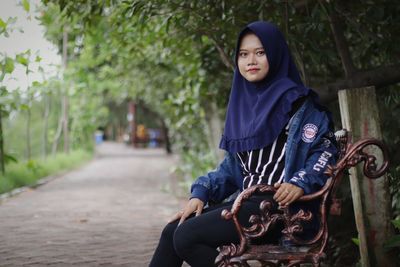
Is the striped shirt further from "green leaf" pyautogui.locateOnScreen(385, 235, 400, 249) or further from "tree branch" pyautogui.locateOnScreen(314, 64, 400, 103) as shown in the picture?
"tree branch" pyautogui.locateOnScreen(314, 64, 400, 103)

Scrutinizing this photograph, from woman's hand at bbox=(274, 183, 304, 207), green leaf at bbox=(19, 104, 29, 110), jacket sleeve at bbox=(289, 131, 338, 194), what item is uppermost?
green leaf at bbox=(19, 104, 29, 110)

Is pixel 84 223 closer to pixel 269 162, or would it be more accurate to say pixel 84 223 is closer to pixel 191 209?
pixel 191 209

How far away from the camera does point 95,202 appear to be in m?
8.70

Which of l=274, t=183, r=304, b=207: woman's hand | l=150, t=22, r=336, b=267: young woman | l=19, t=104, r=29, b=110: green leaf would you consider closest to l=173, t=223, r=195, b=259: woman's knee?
l=150, t=22, r=336, b=267: young woman

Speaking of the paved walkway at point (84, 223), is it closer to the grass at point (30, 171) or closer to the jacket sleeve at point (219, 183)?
the grass at point (30, 171)

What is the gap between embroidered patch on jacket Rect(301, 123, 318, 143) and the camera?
102 inches

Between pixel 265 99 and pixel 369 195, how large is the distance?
1.12m

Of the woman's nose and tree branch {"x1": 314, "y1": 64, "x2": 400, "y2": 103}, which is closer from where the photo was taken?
the woman's nose

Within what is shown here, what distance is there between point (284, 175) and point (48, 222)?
4629 mm

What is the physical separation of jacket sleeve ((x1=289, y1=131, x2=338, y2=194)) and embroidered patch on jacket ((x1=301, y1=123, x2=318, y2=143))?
30 millimetres

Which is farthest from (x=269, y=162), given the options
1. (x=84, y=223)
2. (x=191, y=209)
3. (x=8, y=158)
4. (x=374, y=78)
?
(x=8, y=158)

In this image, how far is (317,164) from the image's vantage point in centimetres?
254

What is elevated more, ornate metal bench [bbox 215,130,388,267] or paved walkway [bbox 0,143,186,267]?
ornate metal bench [bbox 215,130,388,267]

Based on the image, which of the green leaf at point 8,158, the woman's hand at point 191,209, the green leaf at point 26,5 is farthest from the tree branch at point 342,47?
the green leaf at point 8,158
